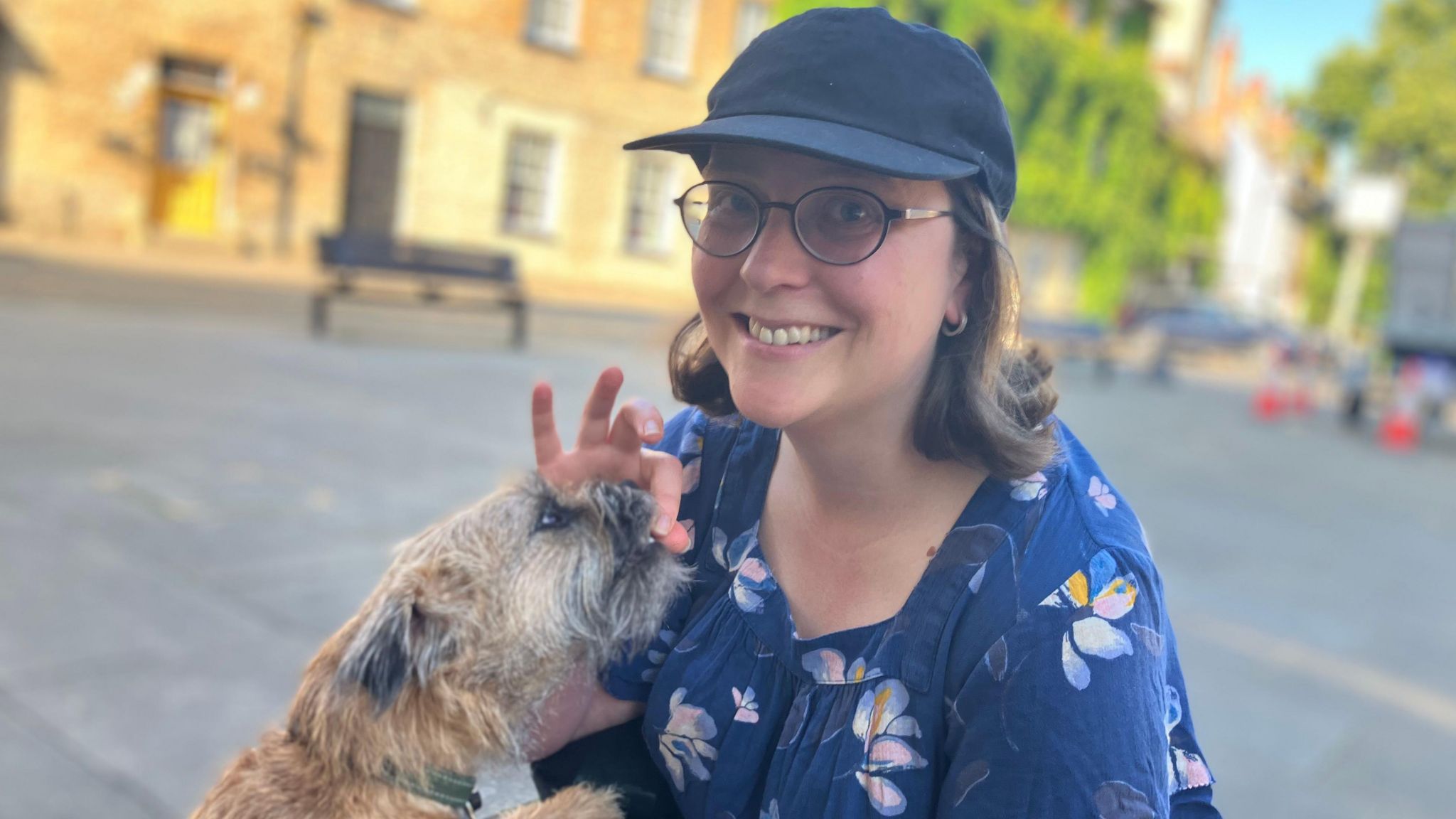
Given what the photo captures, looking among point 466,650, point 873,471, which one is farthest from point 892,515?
point 466,650

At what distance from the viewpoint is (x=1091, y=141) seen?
35031mm

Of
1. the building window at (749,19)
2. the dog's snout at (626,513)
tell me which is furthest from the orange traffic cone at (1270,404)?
the dog's snout at (626,513)

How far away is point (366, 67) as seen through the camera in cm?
2041

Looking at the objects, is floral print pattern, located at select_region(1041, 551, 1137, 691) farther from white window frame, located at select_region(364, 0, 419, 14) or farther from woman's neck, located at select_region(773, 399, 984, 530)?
white window frame, located at select_region(364, 0, 419, 14)

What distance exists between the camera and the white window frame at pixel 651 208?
25.4 metres

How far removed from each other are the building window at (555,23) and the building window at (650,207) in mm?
2985

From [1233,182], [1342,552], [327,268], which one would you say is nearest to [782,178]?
[1342,552]

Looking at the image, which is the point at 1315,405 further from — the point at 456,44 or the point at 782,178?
the point at 782,178

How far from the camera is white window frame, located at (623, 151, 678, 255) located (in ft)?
83.3

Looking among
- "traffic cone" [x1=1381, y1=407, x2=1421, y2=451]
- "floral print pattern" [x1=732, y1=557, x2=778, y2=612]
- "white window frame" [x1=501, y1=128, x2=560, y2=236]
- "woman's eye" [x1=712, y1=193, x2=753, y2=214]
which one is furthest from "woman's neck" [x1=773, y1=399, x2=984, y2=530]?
"white window frame" [x1=501, y1=128, x2=560, y2=236]

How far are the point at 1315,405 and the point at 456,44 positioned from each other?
18.6m

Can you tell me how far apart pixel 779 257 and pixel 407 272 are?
13.0 meters

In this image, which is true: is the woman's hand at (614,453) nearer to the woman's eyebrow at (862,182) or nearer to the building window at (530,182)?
Result: the woman's eyebrow at (862,182)

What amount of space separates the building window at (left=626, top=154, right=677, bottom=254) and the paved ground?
12896mm
